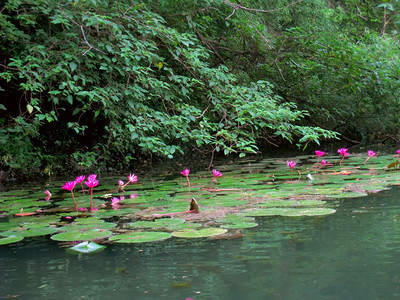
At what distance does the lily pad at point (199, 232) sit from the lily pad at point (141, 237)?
0.05 metres

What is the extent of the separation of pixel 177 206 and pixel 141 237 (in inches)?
31.9

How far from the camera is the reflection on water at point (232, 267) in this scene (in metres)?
1.37

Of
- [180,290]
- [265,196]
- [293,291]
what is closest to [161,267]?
[180,290]

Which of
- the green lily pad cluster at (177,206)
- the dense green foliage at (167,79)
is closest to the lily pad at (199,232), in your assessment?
the green lily pad cluster at (177,206)

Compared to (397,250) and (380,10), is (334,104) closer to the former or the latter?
(380,10)

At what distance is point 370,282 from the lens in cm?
138

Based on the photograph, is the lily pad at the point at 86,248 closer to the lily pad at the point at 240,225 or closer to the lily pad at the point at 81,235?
the lily pad at the point at 81,235

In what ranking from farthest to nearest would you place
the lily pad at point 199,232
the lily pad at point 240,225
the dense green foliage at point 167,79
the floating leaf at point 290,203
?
1. the dense green foliage at point 167,79
2. the floating leaf at point 290,203
3. the lily pad at point 240,225
4. the lily pad at point 199,232

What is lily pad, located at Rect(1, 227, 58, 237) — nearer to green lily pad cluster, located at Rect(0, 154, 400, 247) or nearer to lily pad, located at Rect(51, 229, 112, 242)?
A: green lily pad cluster, located at Rect(0, 154, 400, 247)

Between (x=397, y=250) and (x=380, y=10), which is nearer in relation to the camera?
(x=397, y=250)

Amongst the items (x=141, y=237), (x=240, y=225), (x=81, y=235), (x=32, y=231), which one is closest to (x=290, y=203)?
(x=240, y=225)

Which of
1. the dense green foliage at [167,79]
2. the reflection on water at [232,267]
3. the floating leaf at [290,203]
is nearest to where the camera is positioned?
the reflection on water at [232,267]

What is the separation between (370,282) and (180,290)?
53 cm

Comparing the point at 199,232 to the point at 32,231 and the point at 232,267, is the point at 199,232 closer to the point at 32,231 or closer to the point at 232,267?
the point at 232,267
